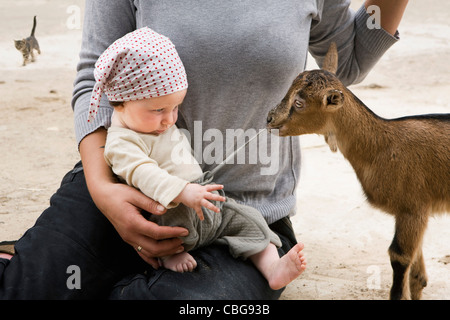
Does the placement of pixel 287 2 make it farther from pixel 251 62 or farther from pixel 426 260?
pixel 426 260

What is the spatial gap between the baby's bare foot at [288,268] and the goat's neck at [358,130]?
23.5 inches

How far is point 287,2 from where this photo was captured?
8.13 feet

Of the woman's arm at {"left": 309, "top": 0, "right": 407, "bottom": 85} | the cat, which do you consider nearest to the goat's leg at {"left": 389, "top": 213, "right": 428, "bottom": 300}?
the woman's arm at {"left": 309, "top": 0, "right": 407, "bottom": 85}

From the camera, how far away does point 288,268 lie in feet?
7.52

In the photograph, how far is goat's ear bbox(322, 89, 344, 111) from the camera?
7.75 ft

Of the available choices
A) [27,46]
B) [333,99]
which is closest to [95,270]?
[333,99]

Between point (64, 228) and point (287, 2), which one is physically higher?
point (287, 2)

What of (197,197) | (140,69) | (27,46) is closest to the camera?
(197,197)

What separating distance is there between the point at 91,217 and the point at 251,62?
894 millimetres

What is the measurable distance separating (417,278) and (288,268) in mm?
873

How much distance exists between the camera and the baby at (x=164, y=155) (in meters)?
2.13
